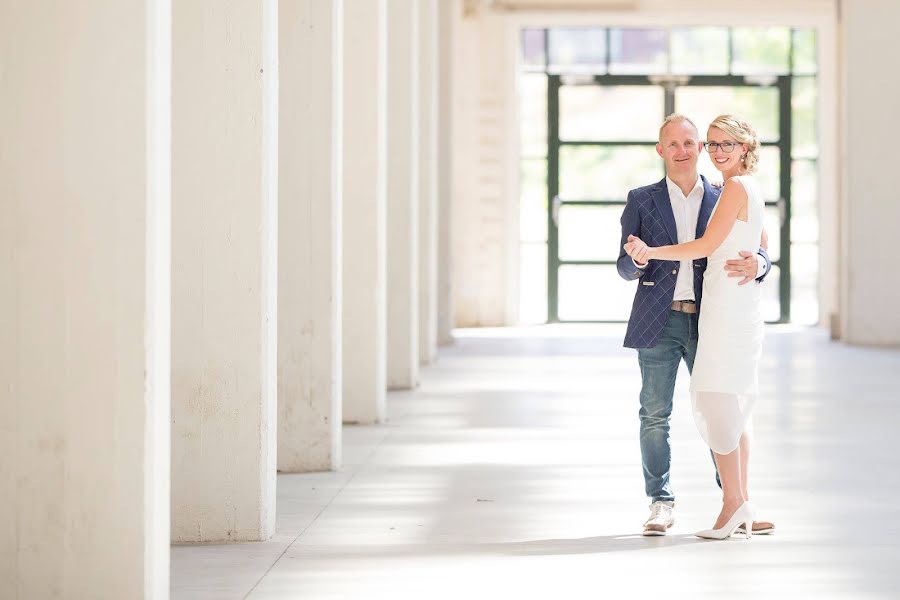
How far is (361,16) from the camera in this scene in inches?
356

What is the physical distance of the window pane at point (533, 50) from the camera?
1950cm

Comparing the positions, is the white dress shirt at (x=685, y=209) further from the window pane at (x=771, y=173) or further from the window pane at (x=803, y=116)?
the window pane at (x=803, y=116)

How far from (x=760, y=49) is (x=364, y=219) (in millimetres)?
11104

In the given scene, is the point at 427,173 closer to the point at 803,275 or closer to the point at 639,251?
the point at 803,275

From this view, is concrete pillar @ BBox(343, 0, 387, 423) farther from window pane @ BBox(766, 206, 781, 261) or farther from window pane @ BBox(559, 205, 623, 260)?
window pane @ BBox(766, 206, 781, 261)

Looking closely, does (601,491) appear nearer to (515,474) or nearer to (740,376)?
(515,474)

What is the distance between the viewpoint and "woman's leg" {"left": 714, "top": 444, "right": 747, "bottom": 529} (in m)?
5.67

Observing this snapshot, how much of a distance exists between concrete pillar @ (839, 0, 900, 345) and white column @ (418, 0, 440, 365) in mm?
4875

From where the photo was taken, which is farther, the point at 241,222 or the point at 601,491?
the point at 601,491

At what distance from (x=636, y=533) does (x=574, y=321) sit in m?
13.7

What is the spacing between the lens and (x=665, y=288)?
578cm

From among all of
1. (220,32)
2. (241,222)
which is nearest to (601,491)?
(241,222)

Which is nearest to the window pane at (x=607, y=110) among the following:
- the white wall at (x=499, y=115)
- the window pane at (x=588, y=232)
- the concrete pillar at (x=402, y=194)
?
the white wall at (x=499, y=115)

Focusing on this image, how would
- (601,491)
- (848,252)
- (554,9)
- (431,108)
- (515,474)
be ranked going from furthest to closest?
(554,9) < (848,252) < (431,108) < (515,474) < (601,491)
